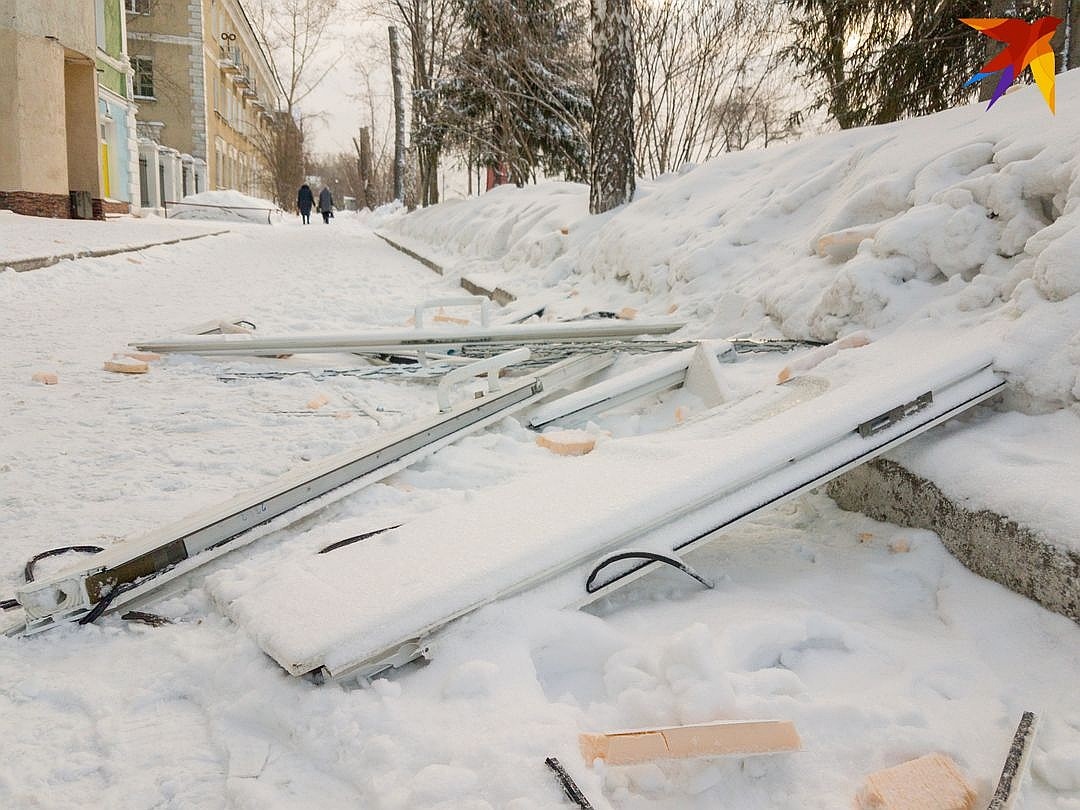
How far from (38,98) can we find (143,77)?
60.5 ft

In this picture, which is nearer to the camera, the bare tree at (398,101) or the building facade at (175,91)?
the bare tree at (398,101)

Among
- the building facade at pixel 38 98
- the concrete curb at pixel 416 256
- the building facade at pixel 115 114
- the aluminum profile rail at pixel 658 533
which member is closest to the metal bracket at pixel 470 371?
the aluminum profile rail at pixel 658 533

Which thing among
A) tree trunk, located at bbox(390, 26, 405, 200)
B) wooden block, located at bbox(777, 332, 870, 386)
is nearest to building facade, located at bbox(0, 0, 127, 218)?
tree trunk, located at bbox(390, 26, 405, 200)

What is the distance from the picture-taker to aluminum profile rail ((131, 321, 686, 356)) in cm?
434

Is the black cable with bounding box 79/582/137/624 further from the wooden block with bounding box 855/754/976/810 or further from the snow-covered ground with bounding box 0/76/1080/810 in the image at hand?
the wooden block with bounding box 855/754/976/810

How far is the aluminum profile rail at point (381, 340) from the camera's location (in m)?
4.34

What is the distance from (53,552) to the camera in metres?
2.06

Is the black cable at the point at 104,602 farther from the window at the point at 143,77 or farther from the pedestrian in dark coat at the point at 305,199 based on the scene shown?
the window at the point at 143,77

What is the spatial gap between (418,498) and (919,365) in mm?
1546

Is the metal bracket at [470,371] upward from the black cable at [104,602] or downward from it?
upward

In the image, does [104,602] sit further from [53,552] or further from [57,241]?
[57,241]

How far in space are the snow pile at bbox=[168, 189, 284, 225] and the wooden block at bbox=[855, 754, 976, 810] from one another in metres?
28.7

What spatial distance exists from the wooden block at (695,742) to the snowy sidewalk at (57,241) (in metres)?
7.85

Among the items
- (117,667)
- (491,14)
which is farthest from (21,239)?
(117,667)
